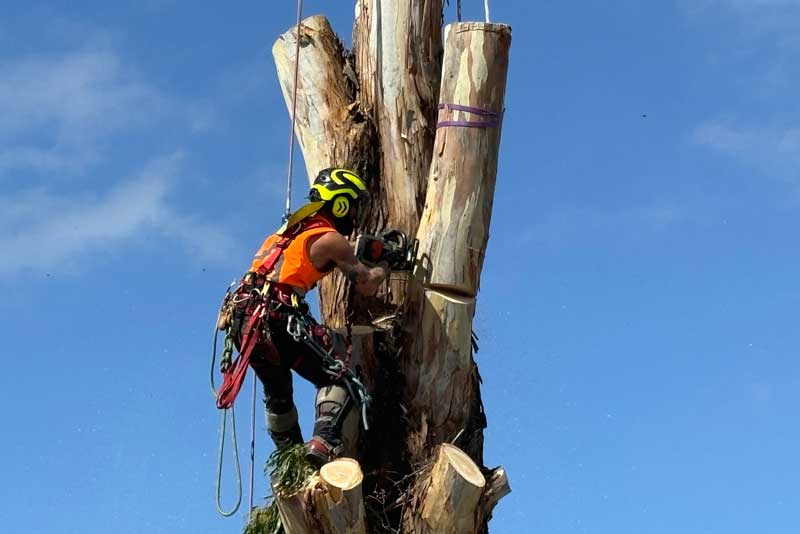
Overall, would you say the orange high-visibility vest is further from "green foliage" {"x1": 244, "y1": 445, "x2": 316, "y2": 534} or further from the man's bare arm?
"green foliage" {"x1": 244, "y1": 445, "x2": 316, "y2": 534}

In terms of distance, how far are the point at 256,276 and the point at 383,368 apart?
3.23ft

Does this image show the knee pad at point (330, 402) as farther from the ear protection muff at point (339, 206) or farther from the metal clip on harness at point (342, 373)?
the ear protection muff at point (339, 206)

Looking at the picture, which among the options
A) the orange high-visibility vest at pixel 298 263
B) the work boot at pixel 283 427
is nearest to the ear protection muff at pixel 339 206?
the orange high-visibility vest at pixel 298 263

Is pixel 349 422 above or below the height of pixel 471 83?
below

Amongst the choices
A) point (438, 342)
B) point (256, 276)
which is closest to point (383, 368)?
point (438, 342)

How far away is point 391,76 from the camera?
893 centimetres

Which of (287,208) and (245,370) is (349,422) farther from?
(287,208)

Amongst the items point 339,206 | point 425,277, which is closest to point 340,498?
point 425,277

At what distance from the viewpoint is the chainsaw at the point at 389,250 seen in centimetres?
797

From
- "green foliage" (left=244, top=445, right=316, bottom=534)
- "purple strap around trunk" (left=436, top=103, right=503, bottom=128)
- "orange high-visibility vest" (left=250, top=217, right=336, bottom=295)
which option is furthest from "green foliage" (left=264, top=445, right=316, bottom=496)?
"purple strap around trunk" (left=436, top=103, right=503, bottom=128)

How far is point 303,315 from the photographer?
7.89m

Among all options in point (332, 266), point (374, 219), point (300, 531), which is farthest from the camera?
point (374, 219)

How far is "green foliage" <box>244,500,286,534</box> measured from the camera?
26.8 feet

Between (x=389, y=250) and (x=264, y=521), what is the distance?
1.69 m
